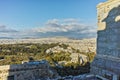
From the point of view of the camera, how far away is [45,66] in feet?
39.5

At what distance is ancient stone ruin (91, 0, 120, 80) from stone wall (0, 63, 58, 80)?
603 centimetres

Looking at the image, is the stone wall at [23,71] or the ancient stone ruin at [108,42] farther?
the stone wall at [23,71]

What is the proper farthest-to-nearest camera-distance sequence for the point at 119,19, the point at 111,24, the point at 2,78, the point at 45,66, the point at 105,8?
the point at 45,66
the point at 2,78
the point at 105,8
the point at 111,24
the point at 119,19

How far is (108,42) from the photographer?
539cm

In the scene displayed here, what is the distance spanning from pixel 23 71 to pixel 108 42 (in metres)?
7.08

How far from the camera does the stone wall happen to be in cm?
1076

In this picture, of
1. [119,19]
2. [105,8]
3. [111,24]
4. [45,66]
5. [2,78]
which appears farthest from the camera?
[45,66]

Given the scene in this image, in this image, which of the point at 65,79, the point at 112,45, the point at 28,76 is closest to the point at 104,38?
the point at 112,45

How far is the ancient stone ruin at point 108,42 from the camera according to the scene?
504cm

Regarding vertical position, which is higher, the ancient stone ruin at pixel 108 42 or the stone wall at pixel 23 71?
the ancient stone ruin at pixel 108 42

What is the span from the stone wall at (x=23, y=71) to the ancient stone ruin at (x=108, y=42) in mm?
6030

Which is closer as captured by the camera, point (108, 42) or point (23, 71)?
point (108, 42)

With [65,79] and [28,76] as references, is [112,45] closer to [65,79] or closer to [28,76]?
[65,79]

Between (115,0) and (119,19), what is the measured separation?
1.95 ft
